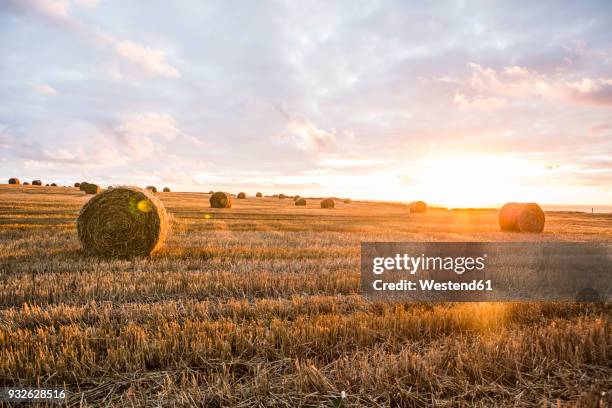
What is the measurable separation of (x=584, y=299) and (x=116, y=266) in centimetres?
955

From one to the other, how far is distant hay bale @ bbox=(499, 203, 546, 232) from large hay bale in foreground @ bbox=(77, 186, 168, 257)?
18.9 m

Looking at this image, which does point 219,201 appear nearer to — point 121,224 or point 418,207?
point 418,207

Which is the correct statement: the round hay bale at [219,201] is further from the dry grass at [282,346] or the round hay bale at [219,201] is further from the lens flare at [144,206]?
the dry grass at [282,346]

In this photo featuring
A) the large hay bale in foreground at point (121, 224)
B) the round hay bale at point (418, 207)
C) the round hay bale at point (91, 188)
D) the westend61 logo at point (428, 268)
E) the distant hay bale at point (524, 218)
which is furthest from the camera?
the round hay bale at point (91, 188)

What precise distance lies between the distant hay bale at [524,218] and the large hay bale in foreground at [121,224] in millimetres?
18908

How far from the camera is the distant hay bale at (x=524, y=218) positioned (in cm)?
2016

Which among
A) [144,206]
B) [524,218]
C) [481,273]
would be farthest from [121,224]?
[524,218]

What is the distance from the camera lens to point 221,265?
27.3 feet

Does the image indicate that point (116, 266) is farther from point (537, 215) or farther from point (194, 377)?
point (537, 215)

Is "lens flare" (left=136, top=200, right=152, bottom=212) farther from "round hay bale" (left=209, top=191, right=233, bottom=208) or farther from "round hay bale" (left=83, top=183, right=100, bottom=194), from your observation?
"round hay bale" (left=83, top=183, right=100, bottom=194)

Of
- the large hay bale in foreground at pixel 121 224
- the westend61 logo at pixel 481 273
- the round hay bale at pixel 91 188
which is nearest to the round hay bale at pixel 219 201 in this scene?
the round hay bale at pixel 91 188

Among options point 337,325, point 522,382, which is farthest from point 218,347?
point 522,382

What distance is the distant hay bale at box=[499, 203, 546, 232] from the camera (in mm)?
20156

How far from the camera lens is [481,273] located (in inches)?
332
